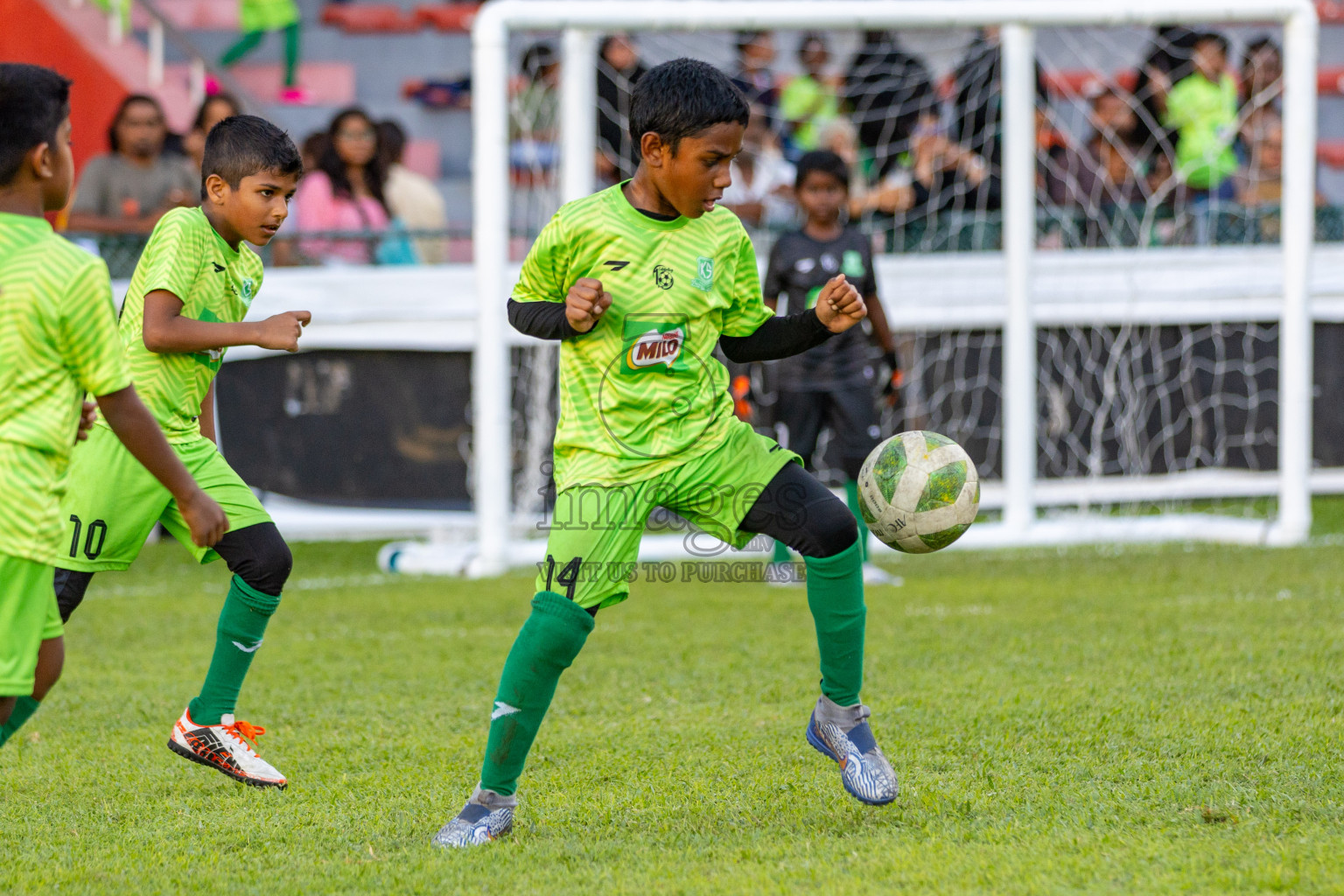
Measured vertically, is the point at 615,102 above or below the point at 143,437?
above

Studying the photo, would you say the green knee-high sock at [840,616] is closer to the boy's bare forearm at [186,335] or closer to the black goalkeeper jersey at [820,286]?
the boy's bare forearm at [186,335]

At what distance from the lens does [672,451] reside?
11.2 feet

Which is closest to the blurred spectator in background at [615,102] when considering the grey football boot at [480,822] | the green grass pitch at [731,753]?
the green grass pitch at [731,753]

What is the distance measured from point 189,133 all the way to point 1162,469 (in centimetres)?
668

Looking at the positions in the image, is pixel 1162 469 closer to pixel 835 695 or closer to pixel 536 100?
pixel 536 100

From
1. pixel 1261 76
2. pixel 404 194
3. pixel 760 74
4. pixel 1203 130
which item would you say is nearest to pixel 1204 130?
pixel 1203 130

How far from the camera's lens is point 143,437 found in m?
2.75

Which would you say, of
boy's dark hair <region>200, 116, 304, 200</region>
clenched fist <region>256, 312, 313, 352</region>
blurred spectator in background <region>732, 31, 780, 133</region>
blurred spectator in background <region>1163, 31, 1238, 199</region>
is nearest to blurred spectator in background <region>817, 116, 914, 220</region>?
blurred spectator in background <region>732, 31, 780, 133</region>

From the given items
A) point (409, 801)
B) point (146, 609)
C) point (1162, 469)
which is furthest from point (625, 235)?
point (1162, 469)

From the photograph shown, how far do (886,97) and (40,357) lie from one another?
790 cm

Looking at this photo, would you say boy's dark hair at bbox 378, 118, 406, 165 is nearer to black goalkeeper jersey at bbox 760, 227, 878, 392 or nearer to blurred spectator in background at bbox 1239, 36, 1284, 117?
black goalkeeper jersey at bbox 760, 227, 878, 392

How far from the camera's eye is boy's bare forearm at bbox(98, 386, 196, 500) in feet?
8.93

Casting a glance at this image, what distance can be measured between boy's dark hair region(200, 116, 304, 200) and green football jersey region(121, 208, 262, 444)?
13 cm

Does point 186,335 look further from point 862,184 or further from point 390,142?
point 862,184
